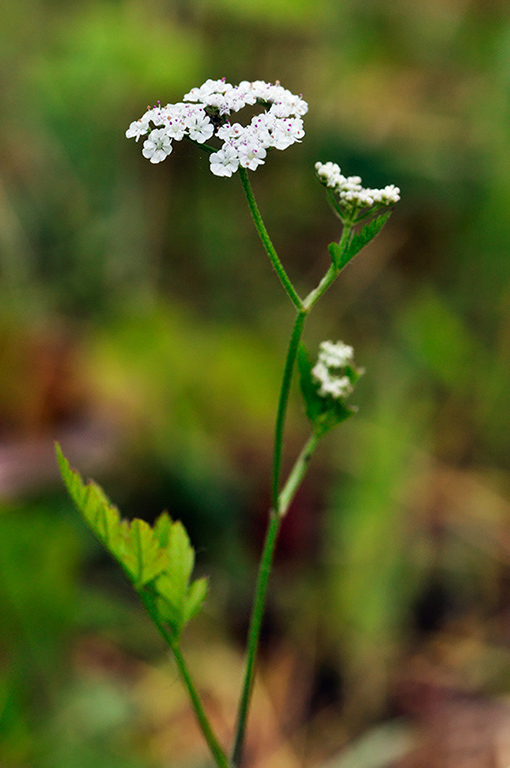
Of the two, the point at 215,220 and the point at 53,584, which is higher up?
the point at 215,220

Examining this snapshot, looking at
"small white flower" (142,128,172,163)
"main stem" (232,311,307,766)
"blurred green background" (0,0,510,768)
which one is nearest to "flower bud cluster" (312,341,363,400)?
"main stem" (232,311,307,766)

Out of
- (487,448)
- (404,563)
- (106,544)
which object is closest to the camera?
(106,544)

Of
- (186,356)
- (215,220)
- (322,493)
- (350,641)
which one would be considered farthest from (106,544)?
(215,220)

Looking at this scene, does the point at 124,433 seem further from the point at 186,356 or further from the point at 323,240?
the point at 323,240

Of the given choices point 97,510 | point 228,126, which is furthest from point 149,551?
point 228,126

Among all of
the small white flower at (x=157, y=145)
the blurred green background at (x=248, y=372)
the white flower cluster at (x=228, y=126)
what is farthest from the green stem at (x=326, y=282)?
the blurred green background at (x=248, y=372)

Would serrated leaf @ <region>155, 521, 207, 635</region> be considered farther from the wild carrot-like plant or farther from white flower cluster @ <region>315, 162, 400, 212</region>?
white flower cluster @ <region>315, 162, 400, 212</region>
